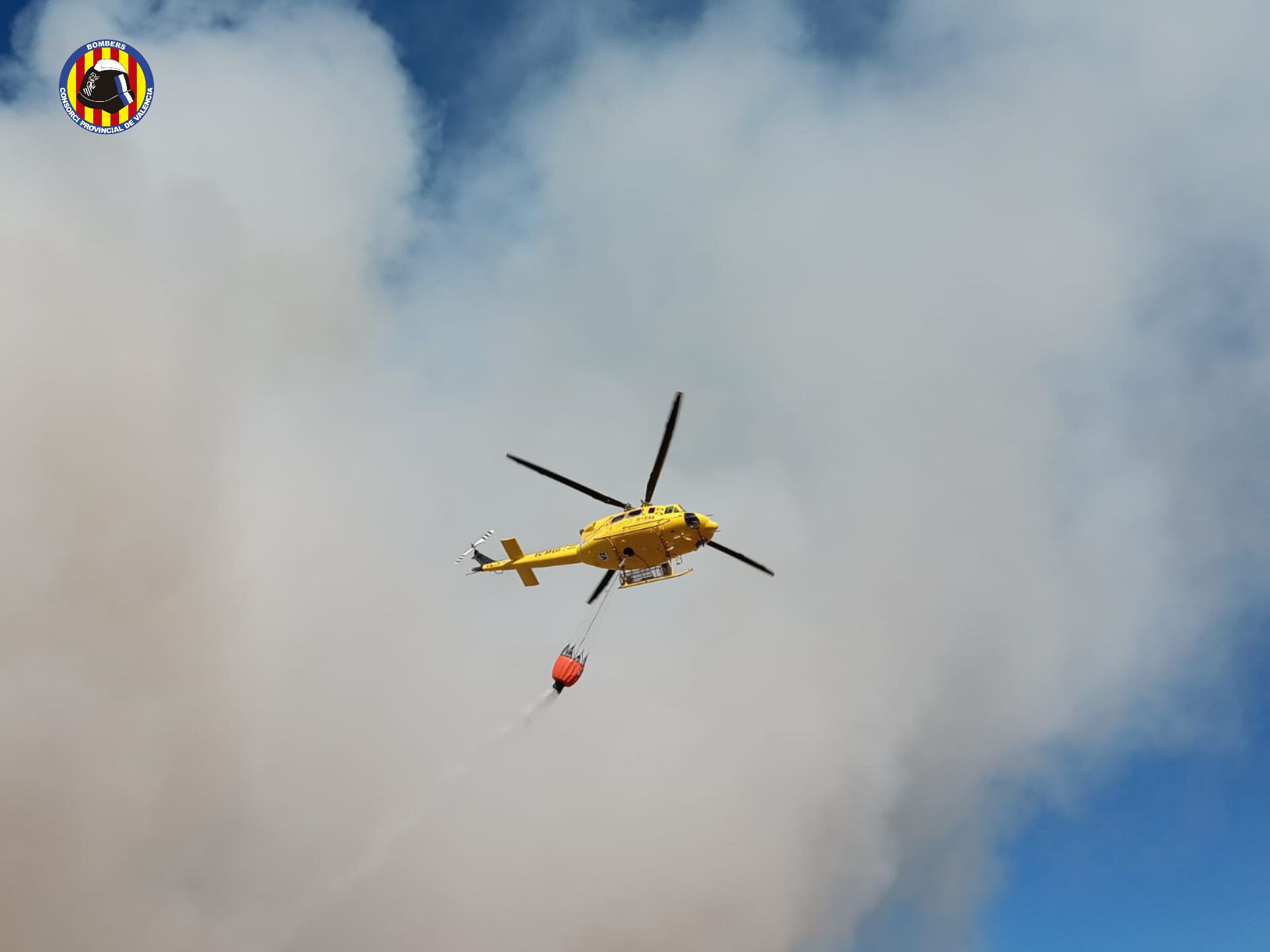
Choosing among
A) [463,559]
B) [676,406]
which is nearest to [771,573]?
[676,406]

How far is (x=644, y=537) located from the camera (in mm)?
51094

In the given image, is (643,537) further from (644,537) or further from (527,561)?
(527,561)

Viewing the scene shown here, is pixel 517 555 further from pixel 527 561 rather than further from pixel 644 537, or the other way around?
pixel 644 537

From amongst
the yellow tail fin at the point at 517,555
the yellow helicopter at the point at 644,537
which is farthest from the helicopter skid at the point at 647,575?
the yellow tail fin at the point at 517,555

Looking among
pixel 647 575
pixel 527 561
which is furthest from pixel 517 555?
pixel 647 575

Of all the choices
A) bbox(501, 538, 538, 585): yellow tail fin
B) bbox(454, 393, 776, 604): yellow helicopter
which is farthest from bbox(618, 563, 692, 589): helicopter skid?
bbox(501, 538, 538, 585): yellow tail fin

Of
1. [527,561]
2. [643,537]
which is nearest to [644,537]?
[643,537]

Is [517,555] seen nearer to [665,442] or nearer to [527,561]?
[527,561]

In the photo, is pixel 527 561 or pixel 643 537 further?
pixel 527 561

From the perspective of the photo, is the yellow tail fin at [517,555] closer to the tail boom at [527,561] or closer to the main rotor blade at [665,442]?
the tail boom at [527,561]

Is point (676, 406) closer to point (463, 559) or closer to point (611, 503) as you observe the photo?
point (611, 503)

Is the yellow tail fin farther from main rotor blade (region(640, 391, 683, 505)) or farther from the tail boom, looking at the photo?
main rotor blade (region(640, 391, 683, 505))

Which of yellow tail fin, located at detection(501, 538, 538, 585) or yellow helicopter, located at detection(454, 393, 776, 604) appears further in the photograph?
yellow tail fin, located at detection(501, 538, 538, 585)

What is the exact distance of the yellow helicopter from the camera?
50.2m
